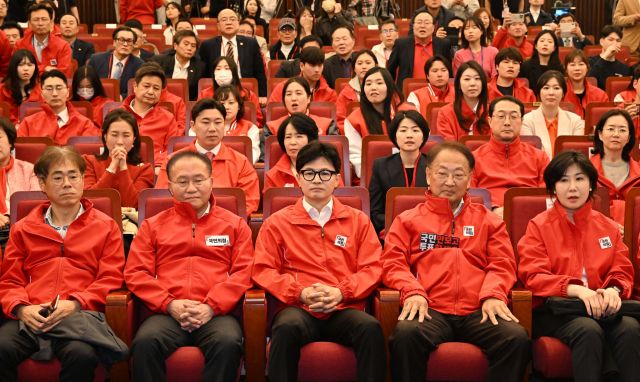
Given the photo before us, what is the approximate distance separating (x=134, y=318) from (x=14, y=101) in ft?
9.18

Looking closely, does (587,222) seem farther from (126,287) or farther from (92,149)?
(92,149)

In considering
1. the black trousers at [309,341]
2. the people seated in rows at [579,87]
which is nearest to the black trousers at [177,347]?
the black trousers at [309,341]

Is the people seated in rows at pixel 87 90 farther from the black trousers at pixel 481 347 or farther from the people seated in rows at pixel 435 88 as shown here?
the black trousers at pixel 481 347

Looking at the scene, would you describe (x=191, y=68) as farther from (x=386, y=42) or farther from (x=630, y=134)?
(x=630, y=134)

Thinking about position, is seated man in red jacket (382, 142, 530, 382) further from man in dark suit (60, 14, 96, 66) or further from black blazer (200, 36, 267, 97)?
man in dark suit (60, 14, 96, 66)

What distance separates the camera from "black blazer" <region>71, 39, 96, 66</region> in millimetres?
6926

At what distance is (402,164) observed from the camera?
380 centimetres

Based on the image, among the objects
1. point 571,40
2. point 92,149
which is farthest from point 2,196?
point 571,40

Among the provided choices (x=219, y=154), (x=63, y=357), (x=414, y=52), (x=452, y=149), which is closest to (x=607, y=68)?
(x=414, y=52)

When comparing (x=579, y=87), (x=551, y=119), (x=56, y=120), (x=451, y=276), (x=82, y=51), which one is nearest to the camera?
(x=451, y=276)

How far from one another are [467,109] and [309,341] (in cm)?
213

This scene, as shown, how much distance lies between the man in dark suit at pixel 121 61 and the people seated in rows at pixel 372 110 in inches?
79.8

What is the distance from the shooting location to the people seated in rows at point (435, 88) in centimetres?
538

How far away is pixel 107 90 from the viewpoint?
5652mm
